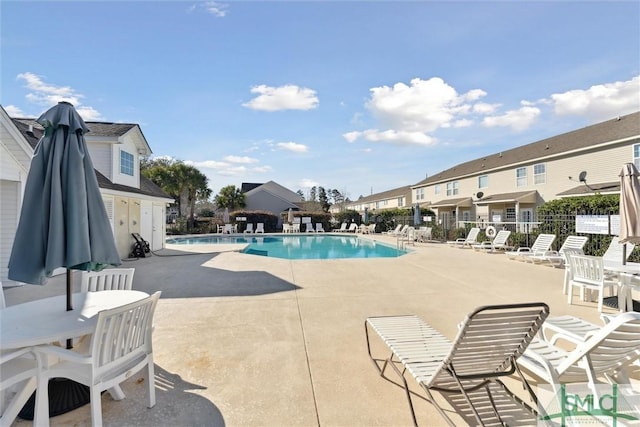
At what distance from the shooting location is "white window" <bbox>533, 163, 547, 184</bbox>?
2039 centimetres

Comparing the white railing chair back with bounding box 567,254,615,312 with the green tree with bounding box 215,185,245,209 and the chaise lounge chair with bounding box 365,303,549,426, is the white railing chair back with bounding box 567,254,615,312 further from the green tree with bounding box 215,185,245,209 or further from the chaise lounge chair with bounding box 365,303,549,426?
the green tree with bounding box 215,185,245,209

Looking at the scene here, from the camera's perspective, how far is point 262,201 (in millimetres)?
34469

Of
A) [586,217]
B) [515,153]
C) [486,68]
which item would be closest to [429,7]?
[486,68]

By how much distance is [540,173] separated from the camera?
20.7m

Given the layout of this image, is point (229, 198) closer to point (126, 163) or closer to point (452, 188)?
point (126, 163)

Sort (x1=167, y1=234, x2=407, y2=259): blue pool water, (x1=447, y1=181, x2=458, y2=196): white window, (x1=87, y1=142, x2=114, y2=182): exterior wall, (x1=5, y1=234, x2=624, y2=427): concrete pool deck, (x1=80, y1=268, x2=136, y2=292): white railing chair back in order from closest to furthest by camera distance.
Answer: (x1=5, y1=234, x2=624, y2=427): concrete pool deck, (x1=80, y1=268, x2=136, y2=292): white railing chair back, (x1=87, y1=142, x2=114, y2=182): exterior wall, (x1=167, y1=234, x2=407, y2=259): blue pool water, (x1=447, y1=181, x2=458, y2=196): white window

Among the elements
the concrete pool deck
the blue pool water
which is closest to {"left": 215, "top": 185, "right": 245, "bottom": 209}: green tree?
the blue pool water

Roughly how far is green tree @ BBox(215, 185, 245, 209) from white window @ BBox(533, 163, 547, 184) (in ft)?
84.7

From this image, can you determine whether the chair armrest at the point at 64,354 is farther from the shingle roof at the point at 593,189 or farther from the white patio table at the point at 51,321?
the shingle roof at the point at 593,189

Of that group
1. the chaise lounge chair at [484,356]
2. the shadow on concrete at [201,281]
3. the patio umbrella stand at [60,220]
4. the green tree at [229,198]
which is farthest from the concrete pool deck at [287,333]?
the green tree at [229,198]

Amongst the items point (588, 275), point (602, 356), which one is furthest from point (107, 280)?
point (588, 275)

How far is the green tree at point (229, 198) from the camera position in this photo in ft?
103

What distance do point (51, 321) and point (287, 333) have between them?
99.6 inches

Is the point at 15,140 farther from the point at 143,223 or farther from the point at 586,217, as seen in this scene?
the point at 586,217
